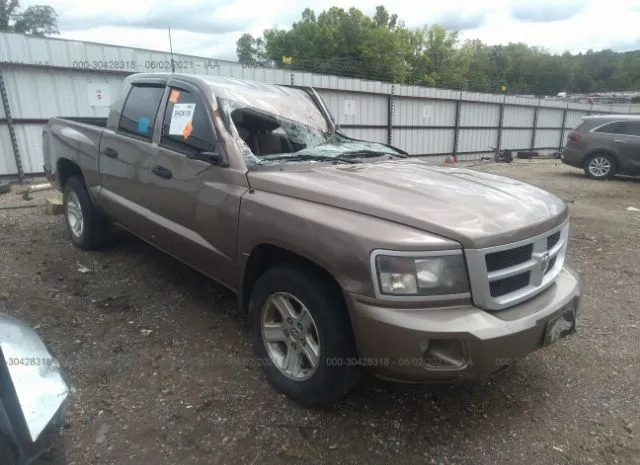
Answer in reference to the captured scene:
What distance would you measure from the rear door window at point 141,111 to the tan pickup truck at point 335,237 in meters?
0.02

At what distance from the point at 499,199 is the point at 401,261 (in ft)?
2.74

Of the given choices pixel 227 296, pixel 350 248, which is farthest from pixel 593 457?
pixel 227 296

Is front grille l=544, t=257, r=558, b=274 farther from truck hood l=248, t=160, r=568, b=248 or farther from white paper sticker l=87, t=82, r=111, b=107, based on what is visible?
white paper sticker l=87, t=82, r=111, b=107

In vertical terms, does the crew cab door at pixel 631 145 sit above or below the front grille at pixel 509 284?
below

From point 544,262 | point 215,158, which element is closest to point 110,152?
point 215,158

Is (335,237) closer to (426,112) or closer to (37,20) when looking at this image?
(426,112)

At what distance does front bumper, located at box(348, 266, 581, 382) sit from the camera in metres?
2.06

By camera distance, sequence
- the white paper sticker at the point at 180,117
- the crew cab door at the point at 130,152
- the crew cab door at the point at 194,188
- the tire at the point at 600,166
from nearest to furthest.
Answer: the crew cab door at the point at 194,188, the white paper sticker at the point at 180,117, the crew cab door at the point at 130,152, the tire at the point at 600,166

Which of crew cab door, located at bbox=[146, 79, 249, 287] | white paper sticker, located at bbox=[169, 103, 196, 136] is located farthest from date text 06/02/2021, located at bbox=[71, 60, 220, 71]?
white paper sticker, located at bbox=[169, 103, 196, 136]

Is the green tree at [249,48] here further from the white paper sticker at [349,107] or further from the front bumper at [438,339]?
the front bumper at [438,339]

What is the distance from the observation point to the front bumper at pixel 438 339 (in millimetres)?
Result: 2061

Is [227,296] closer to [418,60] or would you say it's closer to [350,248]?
[350,248]

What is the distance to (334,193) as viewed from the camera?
246cm

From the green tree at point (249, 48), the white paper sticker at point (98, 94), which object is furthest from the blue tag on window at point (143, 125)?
the green tree at point (249, 48)
